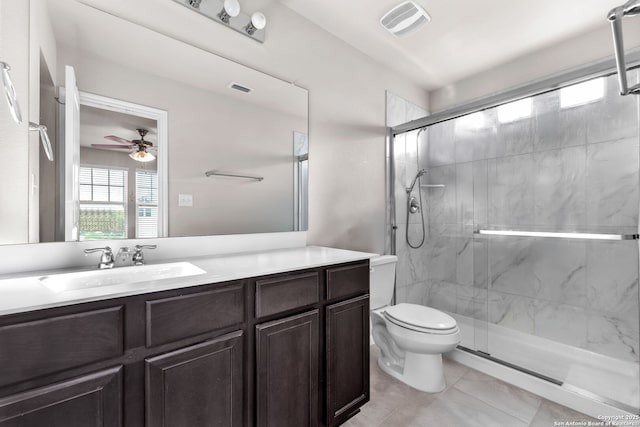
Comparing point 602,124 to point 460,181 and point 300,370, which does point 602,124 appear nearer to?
point 460,181

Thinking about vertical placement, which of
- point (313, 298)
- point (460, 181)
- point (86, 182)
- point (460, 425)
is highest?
point (460, 181)

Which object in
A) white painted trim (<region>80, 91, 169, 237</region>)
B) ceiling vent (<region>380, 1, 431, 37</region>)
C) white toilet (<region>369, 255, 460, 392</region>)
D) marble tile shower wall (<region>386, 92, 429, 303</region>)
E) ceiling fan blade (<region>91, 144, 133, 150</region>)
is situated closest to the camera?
ceiling fan blade (<region>91, 144, 133, 150</region>)

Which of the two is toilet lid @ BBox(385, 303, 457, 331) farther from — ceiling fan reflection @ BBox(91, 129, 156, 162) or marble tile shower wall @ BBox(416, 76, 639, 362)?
ceiling fan reflection @ BBox(91, 129, 156, 162)

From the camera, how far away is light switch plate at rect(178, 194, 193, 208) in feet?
4.97

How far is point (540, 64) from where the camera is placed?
2445mm

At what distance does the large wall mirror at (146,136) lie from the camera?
121cm

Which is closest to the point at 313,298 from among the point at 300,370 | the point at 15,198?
the point at 300,370

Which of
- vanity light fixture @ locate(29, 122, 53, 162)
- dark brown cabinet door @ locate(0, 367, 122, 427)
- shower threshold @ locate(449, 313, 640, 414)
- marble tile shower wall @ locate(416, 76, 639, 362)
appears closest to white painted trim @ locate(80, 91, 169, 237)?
vanity light fixture @ locate(29, 122, 53, 162)

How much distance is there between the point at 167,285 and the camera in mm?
961

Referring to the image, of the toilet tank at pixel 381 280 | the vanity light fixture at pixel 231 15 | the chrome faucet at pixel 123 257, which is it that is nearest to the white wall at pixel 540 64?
the toilet tank at pixel 381 280

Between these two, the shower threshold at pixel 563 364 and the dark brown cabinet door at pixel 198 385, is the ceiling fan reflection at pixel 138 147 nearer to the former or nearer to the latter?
the dark brown cabinet door at pixel 198 385

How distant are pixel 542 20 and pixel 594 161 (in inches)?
43.6

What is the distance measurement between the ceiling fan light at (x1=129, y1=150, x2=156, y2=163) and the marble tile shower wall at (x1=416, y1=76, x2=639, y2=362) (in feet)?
6.75

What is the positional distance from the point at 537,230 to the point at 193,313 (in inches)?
106
